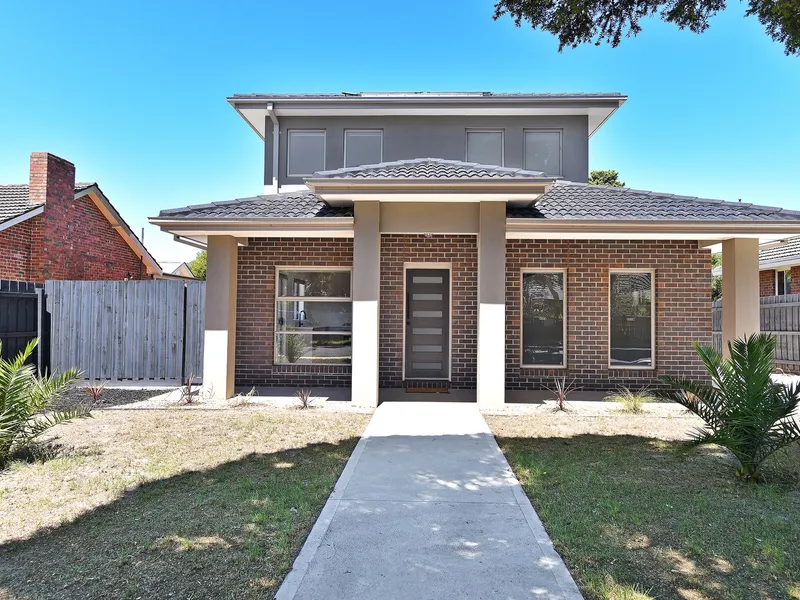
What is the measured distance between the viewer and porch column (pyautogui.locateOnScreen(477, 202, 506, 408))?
811 cm

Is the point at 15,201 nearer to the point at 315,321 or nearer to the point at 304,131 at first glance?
the point at 304,131

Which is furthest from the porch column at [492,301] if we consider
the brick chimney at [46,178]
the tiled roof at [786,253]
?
the brick chimney at [46,178]

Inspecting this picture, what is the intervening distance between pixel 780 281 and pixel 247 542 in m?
A: 20.0

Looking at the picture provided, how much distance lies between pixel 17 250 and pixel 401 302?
1113 cm

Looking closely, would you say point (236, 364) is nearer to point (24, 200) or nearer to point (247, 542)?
point (247, 542)

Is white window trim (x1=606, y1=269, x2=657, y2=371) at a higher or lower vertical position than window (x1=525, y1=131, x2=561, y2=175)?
lower

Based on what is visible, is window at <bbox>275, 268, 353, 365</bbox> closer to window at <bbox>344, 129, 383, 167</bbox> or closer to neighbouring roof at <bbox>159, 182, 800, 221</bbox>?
neighbouring roof at <bbox>159, 182, 800, 221</bbox>

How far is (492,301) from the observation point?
26.6 ft

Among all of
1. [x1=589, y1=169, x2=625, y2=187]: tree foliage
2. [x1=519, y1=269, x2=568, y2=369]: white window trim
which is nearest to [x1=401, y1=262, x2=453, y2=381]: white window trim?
[x1=519, y1=269, x2=568, y2=369]: white window trim

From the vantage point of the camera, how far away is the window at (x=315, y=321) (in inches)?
390

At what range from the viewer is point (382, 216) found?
8.42 meters

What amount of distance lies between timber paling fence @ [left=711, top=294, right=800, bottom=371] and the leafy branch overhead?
10.3 metres

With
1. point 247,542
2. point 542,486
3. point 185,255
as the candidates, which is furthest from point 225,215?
point 185,255

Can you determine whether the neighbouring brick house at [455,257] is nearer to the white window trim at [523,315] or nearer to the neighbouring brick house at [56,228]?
the white window trim at [523,315]
